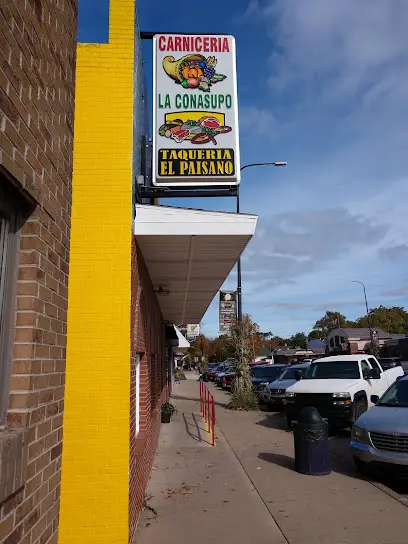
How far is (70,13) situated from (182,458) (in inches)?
336

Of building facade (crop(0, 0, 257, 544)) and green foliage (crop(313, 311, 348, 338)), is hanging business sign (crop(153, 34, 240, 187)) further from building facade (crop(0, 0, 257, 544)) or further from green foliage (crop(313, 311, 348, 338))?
green foliage (crop(313, 311, 348, 338))

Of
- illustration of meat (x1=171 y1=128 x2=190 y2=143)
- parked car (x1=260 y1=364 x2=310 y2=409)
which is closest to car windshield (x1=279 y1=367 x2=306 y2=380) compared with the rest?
parked car (x1=260 y1=364 x2=310 y2=409)

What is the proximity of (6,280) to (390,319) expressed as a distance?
10070 cm

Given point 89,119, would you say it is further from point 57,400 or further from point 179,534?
point 179,534

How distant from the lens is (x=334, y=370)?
14.6 meters

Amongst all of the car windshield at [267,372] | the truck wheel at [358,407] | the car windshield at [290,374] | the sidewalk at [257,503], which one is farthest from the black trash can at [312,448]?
the car windshield at [267,372]

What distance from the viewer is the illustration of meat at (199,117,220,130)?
22.9 feet

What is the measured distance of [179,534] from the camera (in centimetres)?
572

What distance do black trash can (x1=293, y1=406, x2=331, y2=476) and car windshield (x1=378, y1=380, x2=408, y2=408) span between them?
133 centimetres

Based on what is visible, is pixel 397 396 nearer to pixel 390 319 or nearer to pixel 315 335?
pixel 390 319

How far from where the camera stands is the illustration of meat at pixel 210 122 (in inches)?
275

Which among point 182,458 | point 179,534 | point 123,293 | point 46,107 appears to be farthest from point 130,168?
point 182,458

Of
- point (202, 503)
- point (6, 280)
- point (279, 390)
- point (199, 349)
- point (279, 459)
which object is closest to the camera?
point (6, 280)

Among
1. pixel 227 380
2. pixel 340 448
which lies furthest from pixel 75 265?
pixel 227 380
